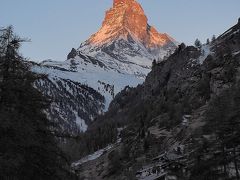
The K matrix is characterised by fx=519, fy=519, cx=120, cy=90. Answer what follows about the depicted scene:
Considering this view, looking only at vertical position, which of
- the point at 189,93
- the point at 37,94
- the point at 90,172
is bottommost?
the point at 90,172

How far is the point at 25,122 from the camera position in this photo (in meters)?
19.9

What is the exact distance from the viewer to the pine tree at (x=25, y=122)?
19.6 meters

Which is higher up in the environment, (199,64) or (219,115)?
(199,64)

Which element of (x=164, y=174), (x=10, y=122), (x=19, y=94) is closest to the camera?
(x=10, y=122)

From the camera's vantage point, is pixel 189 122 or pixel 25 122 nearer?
pixel 25 122

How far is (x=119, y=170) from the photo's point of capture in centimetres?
11412

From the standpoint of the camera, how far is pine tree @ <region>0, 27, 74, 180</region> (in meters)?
19.6

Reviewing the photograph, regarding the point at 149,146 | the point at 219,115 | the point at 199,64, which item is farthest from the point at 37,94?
the point at 199,64

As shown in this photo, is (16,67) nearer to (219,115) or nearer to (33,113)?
(33,113)

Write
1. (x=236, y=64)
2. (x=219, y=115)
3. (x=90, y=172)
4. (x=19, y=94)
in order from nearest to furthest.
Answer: (x=19, y=94) → (x=219, y=115) → (x=236, y=64) → (x=90, y=172)

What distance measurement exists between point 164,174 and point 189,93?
63408mm

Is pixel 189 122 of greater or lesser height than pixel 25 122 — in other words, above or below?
above

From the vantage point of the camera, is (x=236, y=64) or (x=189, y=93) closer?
(x=236, y=64)

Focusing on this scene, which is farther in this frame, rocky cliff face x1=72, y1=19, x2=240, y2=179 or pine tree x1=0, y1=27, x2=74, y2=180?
rocky cliff face x1=72, y1=19, x2=240, y2=179
